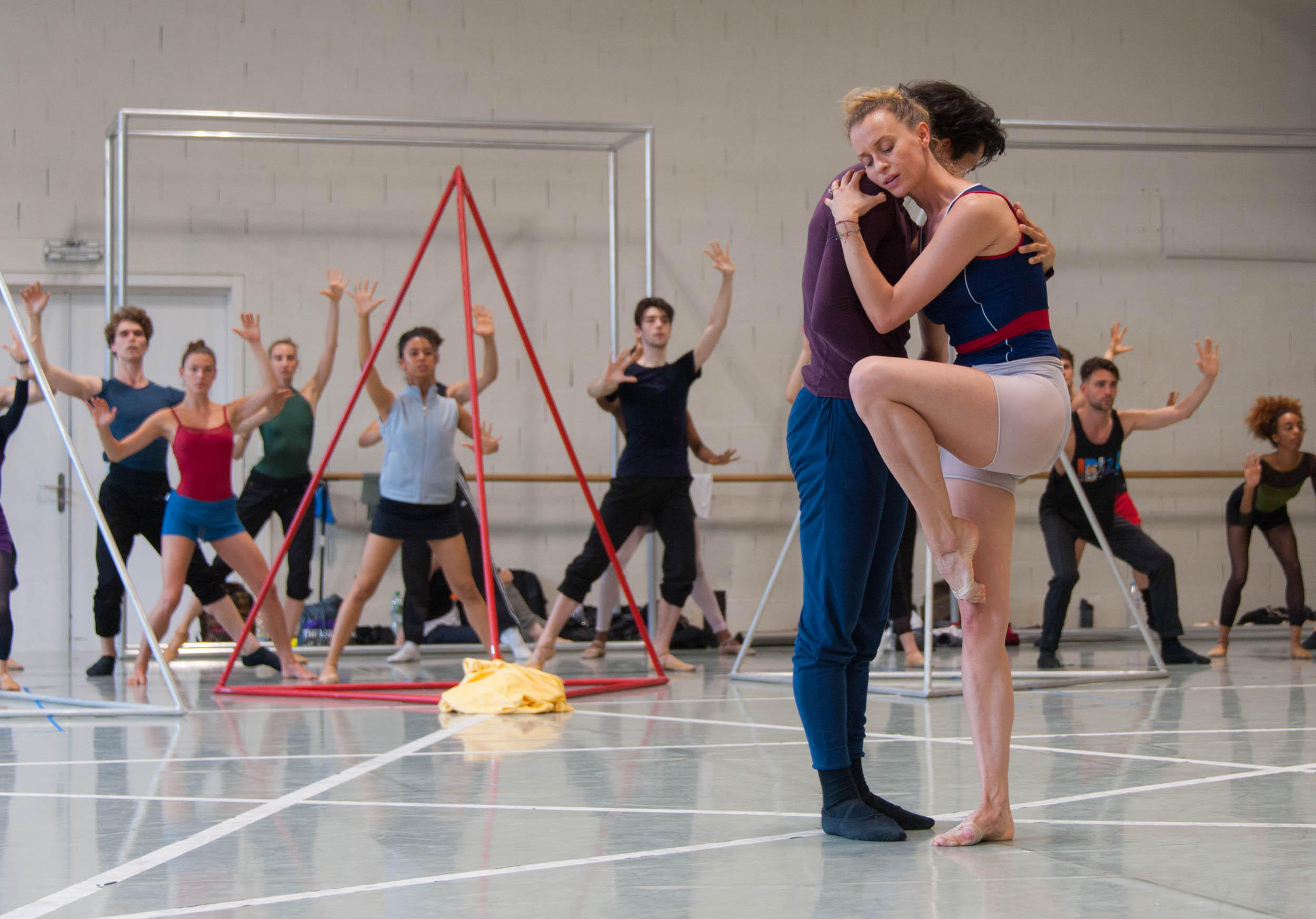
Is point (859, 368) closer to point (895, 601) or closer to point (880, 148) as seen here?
point (880, 148)

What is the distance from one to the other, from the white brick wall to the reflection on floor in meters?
3.84

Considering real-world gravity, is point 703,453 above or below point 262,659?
above

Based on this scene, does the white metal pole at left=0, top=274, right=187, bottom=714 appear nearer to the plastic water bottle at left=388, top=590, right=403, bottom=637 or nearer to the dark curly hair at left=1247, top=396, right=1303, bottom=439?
the plastic water bottle at left=388, top=590, right=403, bottom=637

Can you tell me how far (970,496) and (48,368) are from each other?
434 cm

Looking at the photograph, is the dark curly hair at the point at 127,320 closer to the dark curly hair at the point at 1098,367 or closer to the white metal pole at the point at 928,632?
the white metal pole at the point at 928,632

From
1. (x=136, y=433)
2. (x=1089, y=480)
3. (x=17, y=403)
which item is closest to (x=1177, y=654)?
(x=1089, y=480)

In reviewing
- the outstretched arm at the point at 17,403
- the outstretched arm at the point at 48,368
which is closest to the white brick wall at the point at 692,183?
the outstretched arm at the point at 48,368

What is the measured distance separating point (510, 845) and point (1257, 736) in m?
2.25

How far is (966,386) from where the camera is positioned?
2057mm

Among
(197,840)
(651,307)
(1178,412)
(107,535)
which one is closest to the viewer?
(197,840)

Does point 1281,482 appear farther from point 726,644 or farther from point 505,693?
point 505,693

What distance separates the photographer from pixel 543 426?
783cm

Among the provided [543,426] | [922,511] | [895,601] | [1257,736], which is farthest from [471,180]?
[922,511]

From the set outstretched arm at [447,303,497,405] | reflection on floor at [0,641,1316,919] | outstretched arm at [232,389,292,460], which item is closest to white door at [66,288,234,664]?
outstretched arm at [232,389,292,460]
